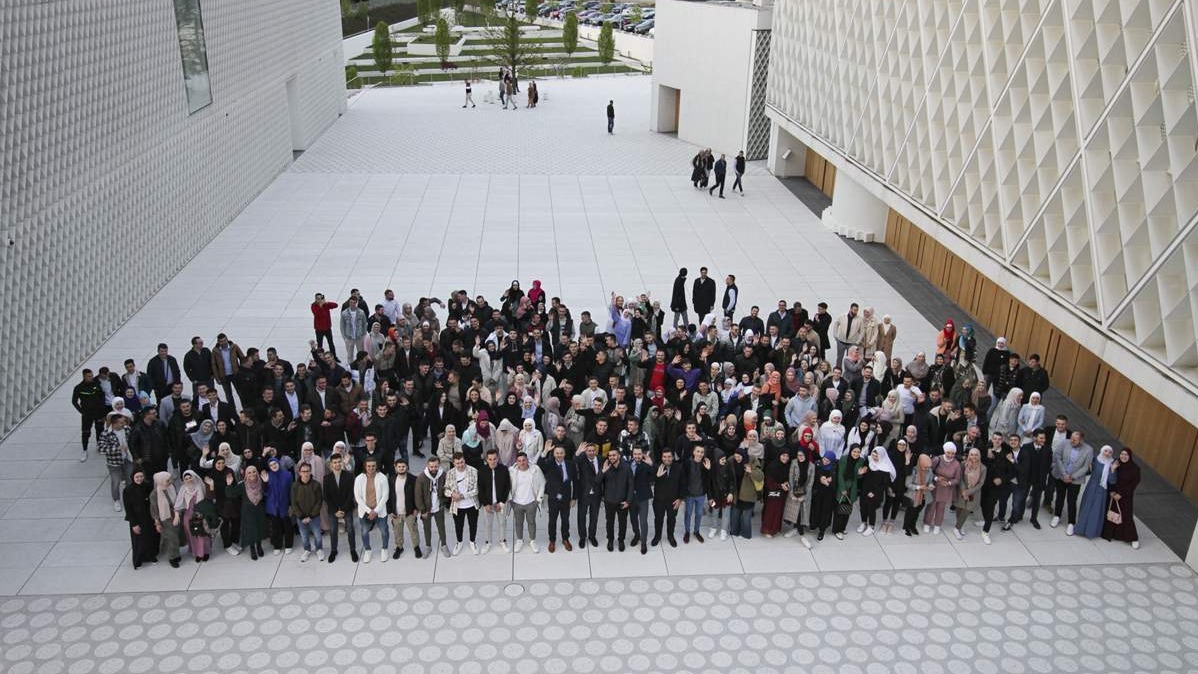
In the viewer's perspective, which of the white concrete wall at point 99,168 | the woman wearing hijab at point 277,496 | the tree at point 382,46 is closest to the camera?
the woman wearing hijab at point 277,496

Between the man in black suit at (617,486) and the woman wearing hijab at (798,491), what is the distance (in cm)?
174

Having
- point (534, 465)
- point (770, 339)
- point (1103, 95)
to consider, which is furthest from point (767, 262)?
point (534, 465)

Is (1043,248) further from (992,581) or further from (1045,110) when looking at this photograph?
(992,581)

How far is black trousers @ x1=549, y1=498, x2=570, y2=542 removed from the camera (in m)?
9.98

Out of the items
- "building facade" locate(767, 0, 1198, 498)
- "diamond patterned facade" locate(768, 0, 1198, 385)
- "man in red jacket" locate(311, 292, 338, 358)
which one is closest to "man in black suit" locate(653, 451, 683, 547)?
"building facade" locate(767, 0, 1198, 498)

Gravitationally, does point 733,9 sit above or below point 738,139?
above

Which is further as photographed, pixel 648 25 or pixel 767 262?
pixel 648 25

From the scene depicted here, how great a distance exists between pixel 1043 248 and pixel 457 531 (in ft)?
29.7

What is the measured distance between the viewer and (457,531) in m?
10.0

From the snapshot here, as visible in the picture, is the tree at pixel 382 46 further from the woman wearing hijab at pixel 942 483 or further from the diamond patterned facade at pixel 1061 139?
the woman wearing hijab at pixel 942 483

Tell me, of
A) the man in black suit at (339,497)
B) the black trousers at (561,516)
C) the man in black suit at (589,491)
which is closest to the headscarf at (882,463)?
the man in black suit at (589,491)

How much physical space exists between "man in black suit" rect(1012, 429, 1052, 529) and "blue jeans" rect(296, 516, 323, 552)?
761 centimetres

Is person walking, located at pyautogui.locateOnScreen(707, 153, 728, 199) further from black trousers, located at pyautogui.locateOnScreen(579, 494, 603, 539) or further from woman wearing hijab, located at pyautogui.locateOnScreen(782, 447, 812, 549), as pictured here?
black trousers, located at pyautogui.locateOnScreen(579, 494, 603, 539)

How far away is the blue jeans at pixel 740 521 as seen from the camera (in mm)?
10289
